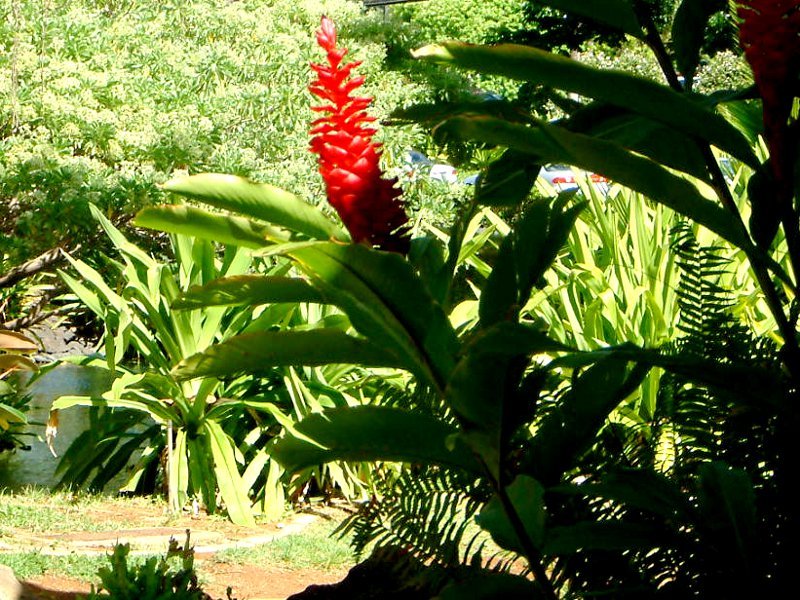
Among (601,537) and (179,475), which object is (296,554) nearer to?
(179,475)

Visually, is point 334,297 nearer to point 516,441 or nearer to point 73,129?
point 516,441

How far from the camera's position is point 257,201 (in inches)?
71.6

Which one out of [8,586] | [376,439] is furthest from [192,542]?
[376,439]

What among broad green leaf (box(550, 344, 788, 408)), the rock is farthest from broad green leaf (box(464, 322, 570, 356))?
the rock

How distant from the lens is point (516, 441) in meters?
2.36

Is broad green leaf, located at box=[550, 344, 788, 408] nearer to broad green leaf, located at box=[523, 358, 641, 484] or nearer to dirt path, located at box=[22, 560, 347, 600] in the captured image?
broad green leaf, located at box=[523, 358, 641, 484]

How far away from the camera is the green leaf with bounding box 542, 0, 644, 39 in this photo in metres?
2.16

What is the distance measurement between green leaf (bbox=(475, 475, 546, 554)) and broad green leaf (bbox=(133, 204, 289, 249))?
63 centimetres

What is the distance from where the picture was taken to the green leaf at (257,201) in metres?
1.77

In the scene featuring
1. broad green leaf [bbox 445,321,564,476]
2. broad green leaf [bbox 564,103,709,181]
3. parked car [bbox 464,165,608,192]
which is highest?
parked car [bbox 464,165,608,192]

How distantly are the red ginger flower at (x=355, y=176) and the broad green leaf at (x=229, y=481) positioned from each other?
4828 mm

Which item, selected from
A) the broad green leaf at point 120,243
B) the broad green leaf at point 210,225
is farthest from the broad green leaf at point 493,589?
the broad green leaf at point 120,243

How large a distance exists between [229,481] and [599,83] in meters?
5.07

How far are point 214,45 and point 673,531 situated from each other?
27.4 ft
